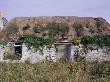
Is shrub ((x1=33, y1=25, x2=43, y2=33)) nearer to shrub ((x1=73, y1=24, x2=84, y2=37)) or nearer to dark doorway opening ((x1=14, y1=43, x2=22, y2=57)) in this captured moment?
dark doorway opening ((x1=14, y1=43, x2=22, y2=57))

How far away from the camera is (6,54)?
30109 mm

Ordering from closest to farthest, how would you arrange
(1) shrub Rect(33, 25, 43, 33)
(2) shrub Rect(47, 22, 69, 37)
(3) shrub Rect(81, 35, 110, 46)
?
(3) shrub Rect(81, 35, 110, 46), (2) shrub Rect(47, 22, 69, 37), (1) shrub Rect(33, 25, 43, 33)

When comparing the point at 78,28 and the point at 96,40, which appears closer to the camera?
the point at 96,40

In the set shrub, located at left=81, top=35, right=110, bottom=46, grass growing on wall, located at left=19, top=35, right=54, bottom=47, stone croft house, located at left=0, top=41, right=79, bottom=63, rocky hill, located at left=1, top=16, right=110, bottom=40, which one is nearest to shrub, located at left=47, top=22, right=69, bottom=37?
rocky hill, located at left=1, top=16, right=110, bottom=40

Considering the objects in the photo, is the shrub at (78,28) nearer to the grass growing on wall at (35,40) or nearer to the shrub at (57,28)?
the shrub at (57,28)

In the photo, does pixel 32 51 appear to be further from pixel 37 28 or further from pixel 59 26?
pixel 59 26

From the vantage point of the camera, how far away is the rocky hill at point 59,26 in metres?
32.8

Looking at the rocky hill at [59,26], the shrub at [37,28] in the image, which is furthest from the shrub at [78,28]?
the shrub at [37,28]

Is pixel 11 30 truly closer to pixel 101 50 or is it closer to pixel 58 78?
pixel 101 50

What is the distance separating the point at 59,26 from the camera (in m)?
33.8

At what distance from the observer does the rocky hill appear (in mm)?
32812

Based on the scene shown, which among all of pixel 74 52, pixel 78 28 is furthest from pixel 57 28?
pixel 74 52

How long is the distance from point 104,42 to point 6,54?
29.5 feet

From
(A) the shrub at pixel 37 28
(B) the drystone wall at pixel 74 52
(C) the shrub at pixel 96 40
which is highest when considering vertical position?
(A) the shrub at pixel 37 28
